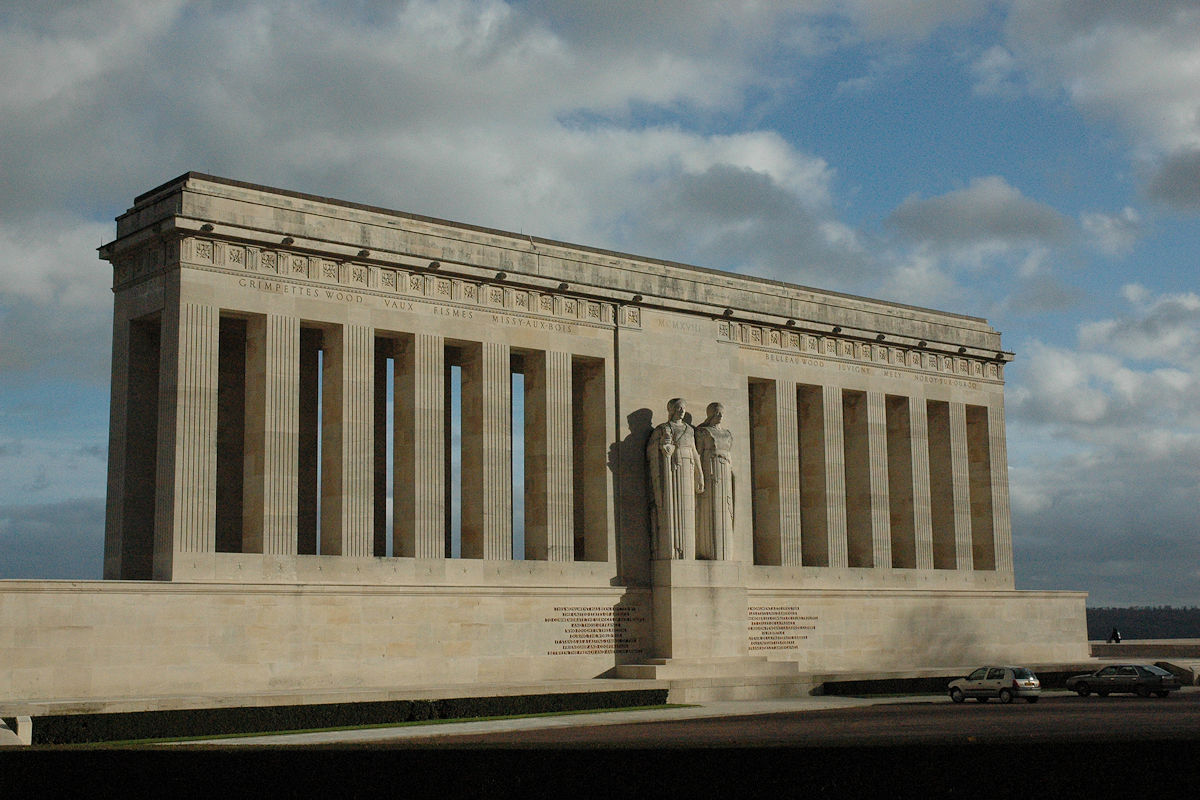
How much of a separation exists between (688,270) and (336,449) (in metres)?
16.6

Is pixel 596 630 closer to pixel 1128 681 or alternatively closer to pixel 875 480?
pixel 875 480

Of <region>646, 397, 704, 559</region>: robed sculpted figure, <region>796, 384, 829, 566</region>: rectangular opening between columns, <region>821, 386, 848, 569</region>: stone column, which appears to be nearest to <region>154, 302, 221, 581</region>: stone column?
<region>646, 397, 704, 559</region>: robed sculpted figure

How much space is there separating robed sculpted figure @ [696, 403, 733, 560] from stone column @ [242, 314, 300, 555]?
14438 mm

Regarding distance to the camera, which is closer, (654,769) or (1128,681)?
(654,769)

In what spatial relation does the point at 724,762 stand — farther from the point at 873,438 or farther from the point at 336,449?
the point at 873,438

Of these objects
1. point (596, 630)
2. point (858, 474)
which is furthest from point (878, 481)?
point (596, 630)

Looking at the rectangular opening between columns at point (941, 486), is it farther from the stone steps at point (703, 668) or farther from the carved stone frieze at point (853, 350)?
the stone steps at point (703, 668)

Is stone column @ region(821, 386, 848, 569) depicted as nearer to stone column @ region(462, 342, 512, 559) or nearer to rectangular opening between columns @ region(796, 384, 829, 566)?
rectangular opening between columns @ region(796, 384, 829, 566)

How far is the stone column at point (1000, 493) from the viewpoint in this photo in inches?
2280

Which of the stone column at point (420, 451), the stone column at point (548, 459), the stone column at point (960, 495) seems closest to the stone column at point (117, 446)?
the stone column at point (420, 451)

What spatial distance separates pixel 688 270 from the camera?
168ft

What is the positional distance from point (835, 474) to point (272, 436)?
23.5 m

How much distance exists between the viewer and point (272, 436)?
128ft

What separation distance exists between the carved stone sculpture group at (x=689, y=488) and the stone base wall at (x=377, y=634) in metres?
2.20
